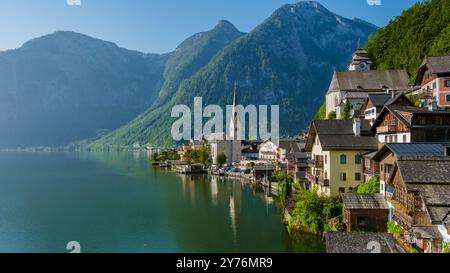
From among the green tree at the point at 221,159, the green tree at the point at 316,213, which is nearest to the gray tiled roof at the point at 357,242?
the green tree at the point at 316,213

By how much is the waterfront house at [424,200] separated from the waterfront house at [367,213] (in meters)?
3.91

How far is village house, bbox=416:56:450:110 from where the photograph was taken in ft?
136

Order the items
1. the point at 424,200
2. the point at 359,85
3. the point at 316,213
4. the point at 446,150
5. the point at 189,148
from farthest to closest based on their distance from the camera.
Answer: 1. the point at 189,148
2. the point at 359,85
3. the point at 316,213
4. the point at 446,150
5. the point at 424,200

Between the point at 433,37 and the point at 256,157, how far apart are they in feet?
201

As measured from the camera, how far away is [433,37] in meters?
70.7

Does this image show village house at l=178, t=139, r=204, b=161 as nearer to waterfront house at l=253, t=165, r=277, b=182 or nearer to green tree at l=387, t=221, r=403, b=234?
waterfront house at l=253, t=165, r=277, b=182

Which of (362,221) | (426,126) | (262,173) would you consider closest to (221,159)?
(262,173)

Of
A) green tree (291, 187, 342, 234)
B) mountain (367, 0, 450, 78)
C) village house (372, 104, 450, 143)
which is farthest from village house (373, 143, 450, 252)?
mountain (367, 0, 450, 78)

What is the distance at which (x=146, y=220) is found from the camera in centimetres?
4462

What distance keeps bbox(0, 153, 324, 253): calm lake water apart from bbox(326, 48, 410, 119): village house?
2082 centimetres

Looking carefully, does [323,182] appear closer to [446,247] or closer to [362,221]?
[362,221]

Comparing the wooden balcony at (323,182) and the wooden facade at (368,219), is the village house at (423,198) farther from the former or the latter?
the wooden balcony at (323,182)

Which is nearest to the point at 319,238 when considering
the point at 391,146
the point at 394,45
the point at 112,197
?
the point at 391,146

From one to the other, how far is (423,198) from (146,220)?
107 feet
